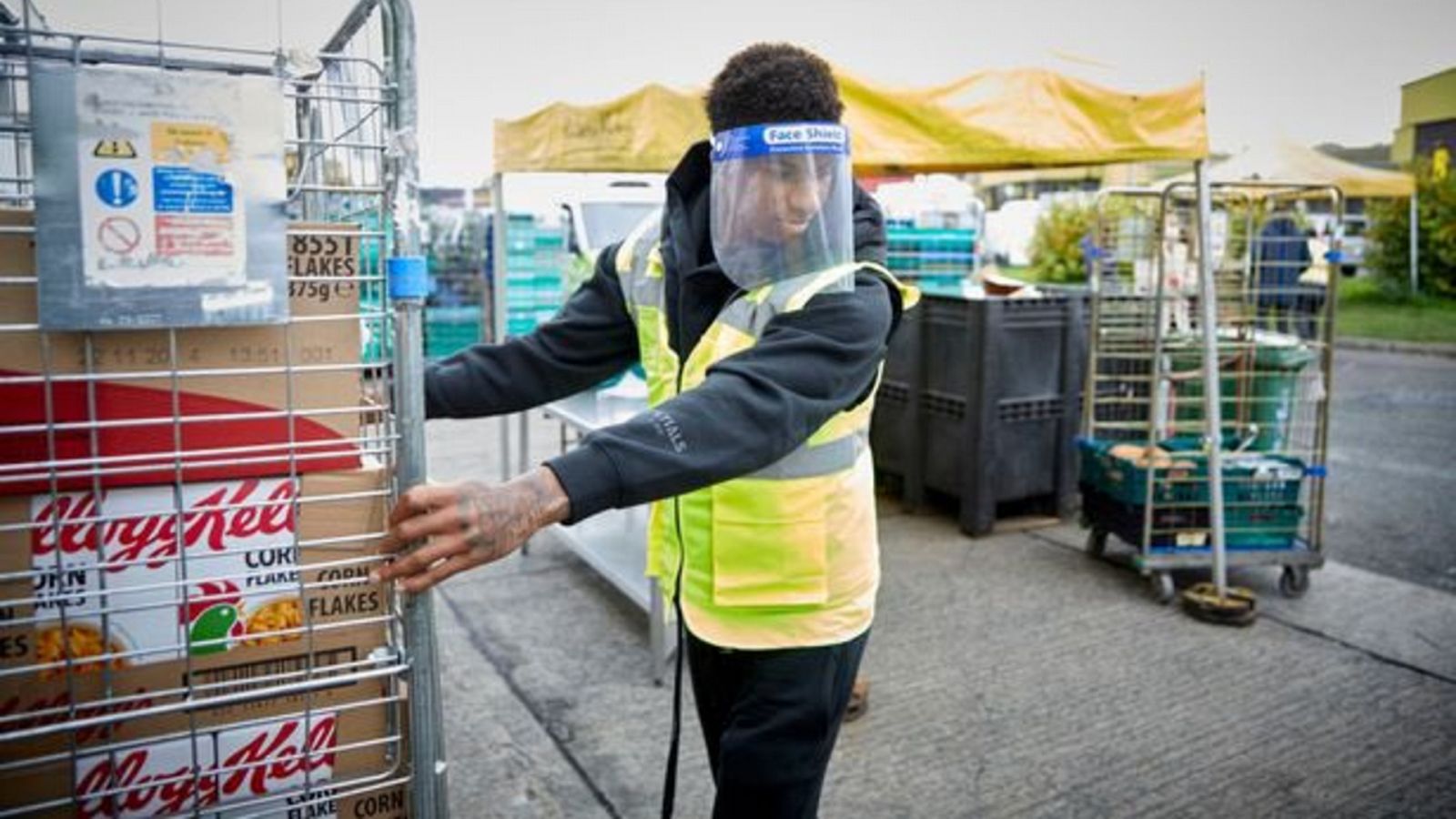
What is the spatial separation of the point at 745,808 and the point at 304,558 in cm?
99

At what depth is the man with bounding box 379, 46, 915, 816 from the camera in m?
1.77

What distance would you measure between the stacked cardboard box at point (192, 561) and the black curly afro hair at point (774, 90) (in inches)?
34.3

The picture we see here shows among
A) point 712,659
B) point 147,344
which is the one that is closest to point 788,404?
point 712,659

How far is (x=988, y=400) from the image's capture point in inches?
234

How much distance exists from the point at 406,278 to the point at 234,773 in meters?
0.75

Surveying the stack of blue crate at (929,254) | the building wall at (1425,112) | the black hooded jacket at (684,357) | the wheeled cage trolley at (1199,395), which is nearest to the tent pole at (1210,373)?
the wheeled cage trolley at (1199,395)

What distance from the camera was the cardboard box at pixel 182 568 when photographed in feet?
4.40

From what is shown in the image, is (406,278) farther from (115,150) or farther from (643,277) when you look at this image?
(643,277)

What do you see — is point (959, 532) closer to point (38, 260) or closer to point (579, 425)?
point (579, 425)

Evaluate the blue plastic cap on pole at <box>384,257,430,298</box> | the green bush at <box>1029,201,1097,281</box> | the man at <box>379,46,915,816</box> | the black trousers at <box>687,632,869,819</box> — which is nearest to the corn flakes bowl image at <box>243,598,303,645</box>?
the blue plastic cap on pole at <box>384,257,430,298</box>

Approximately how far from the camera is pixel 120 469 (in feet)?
4.40

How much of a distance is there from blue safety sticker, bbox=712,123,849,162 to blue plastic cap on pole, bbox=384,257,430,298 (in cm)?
72

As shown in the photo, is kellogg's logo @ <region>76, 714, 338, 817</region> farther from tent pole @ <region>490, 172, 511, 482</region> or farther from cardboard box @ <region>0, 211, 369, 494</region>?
tent pole @ <region>490, 172, 511, 482</region>

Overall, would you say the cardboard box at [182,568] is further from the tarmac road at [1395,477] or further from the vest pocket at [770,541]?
the tarmac road at [1395,477]
